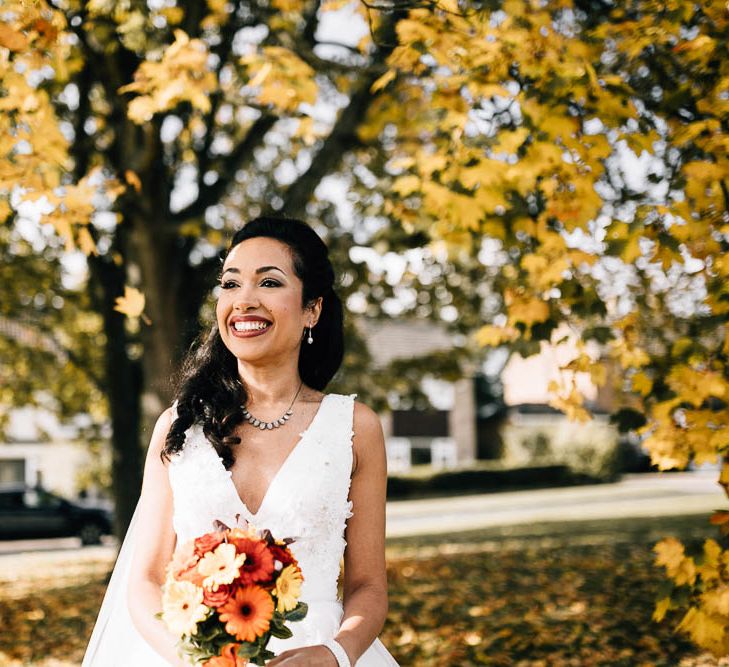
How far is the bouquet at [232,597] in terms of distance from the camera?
2.16 meters

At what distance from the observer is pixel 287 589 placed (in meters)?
2.24

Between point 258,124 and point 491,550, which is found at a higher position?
point 258,124

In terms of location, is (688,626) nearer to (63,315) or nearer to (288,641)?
(288,641)

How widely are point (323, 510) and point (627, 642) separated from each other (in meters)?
5.06

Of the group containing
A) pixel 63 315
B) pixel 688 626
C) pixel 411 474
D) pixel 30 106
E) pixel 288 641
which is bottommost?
pixel 411 474

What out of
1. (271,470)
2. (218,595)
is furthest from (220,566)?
(271,470)

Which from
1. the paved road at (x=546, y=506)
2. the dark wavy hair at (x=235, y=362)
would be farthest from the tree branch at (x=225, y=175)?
the paved road at (x=546, y=506)

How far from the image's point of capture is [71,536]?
21.5 m

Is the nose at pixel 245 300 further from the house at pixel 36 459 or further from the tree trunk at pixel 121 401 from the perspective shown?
the house at pixel 36 459

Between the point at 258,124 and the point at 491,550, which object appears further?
the point at 491,550

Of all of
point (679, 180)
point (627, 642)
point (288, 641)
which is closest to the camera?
point (288, 641)

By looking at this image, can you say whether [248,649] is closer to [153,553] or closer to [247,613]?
[247,613]

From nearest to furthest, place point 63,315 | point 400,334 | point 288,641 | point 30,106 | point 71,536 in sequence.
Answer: point 288,641 → point 30,106 → point 63,315 → point 71,536 → point 400,334

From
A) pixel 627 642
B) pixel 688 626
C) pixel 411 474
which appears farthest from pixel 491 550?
pixel 411 474
